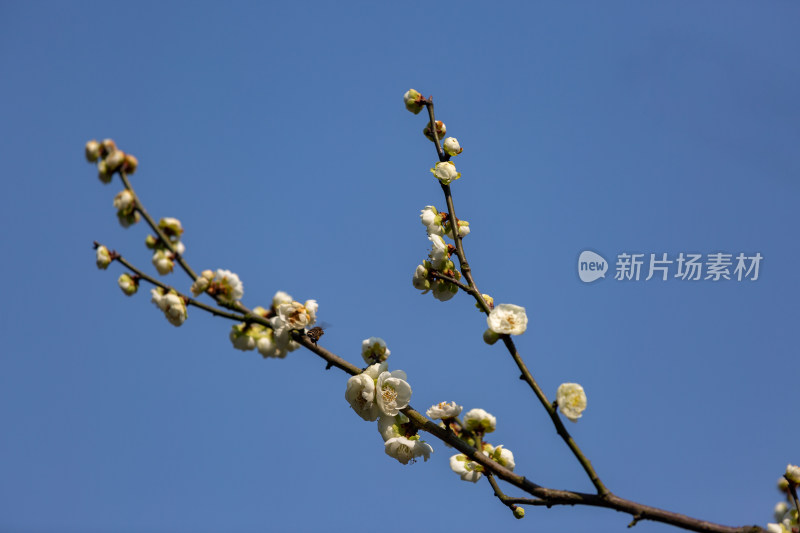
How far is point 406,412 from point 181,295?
3.17 feet

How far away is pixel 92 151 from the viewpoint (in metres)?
2.63

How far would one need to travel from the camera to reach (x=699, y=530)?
2166mm

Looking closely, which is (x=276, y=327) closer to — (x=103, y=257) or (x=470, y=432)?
(x=103, y=257)

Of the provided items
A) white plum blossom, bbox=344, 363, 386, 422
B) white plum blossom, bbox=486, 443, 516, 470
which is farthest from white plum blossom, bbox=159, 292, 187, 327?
white plum blossom, bbox=486, 443, 516, 470

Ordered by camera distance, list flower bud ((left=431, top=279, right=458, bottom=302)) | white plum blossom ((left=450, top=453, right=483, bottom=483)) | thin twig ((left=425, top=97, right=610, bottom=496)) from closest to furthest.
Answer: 1. thin twig ((left=425, top=97, right=610, bottom=496))
2. white plum blossom ((left=450, top=453, right=483, bottom=483))
3. flower bud ((left=431, top=279, right=458, bottom=302))

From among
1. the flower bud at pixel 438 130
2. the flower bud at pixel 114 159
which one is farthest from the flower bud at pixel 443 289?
the flower bud at pixel 114 159

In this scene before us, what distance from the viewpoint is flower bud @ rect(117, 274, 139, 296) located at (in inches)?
108

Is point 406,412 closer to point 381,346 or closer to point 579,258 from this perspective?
point 381,346

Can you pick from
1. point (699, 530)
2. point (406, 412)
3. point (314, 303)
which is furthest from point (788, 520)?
point (314, 303)

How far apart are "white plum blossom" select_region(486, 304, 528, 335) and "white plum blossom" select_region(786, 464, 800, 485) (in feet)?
4.46

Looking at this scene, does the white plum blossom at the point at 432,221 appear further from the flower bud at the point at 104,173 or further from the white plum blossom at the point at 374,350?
the flower bud at the point at 104,173

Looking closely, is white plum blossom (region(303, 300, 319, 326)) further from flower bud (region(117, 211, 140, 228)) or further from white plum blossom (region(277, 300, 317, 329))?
flower bud (region(117, 211, 140, 228))

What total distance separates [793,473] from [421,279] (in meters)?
1.80

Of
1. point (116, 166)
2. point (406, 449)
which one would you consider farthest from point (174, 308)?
point (406, 449)
